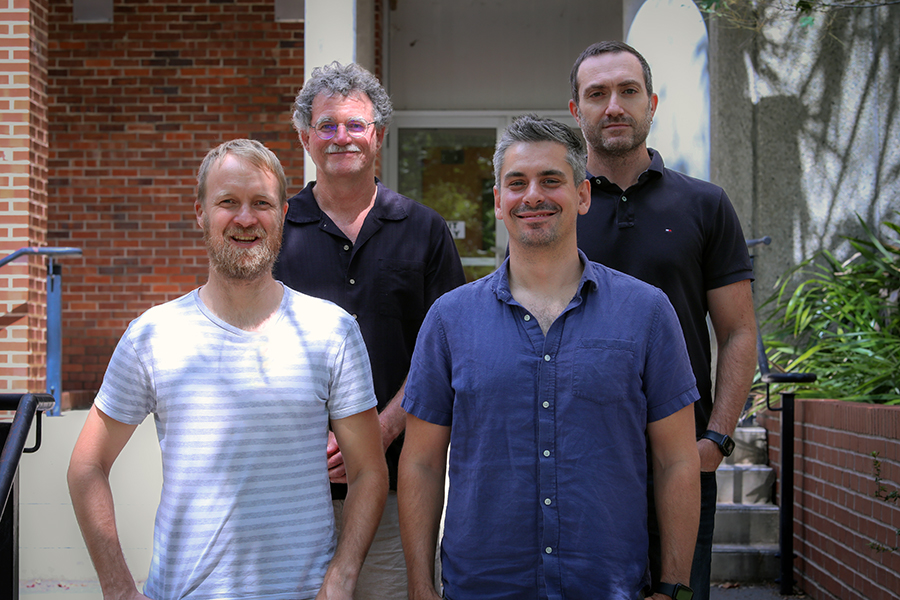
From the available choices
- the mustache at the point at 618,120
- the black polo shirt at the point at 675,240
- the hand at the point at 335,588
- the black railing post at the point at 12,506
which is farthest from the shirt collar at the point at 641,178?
the black railing post at the point at 12,506

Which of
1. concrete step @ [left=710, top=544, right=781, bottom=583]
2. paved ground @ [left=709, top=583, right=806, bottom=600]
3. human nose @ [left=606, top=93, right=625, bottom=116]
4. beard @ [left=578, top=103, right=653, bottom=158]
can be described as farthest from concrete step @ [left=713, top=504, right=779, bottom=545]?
human nose @ [left=606, top=93, right=625, bottom=116]

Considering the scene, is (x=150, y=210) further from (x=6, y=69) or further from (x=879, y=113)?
(x=879, y=113)

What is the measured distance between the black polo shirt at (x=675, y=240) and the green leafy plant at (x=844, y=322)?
2442 mm

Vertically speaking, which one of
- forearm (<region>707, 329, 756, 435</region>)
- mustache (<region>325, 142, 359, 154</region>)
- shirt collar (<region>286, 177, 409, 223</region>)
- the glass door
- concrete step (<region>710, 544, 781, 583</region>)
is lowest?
concrete step (<region>710, 544, 781, 583</region>)

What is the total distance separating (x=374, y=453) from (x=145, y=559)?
3.08 metres

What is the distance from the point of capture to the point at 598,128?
8.48ft

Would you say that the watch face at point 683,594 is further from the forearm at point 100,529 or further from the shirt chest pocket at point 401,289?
the forearm at point 100,529

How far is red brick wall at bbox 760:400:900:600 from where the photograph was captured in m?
3.90

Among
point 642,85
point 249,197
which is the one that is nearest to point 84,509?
point 249,197

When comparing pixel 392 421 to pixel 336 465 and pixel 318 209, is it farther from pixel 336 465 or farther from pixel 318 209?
pixel 318 209

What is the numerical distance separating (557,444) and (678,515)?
38 cm

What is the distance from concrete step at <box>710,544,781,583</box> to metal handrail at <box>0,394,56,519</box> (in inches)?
150

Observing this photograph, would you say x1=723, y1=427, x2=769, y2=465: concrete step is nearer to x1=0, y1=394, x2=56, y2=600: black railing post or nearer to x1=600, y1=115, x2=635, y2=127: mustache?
x1=600, y1=115, x2=635, y2=127: mustache

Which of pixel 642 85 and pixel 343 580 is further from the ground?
pixel 642 85
